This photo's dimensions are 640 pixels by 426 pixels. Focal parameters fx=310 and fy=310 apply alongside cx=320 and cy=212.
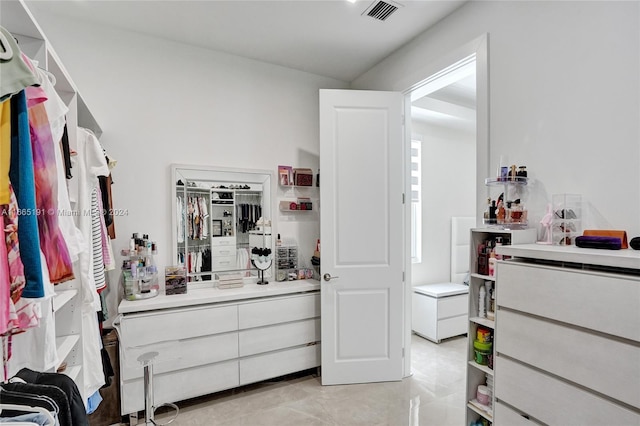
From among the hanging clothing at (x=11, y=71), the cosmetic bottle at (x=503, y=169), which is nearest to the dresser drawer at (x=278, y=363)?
the cosmetic bottle at (x=503, y=169)

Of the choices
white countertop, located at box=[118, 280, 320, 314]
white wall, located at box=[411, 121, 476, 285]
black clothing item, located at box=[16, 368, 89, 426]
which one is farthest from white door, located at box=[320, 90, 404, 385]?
black clothing item, located at box=[16, 368, 89, 426]

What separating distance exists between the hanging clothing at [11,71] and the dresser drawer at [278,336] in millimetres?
2070

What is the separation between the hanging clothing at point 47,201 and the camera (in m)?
0.96

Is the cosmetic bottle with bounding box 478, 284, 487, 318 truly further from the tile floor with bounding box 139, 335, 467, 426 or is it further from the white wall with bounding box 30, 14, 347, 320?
the white wall with bounding box 30, 14, 347, 320

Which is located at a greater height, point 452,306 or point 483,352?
point 483,352

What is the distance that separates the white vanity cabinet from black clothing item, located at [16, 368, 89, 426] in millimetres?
917

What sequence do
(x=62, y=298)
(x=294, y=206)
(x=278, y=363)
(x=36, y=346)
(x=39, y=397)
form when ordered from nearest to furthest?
1. (x=39, y=397)
2. (x=36, y=346)
3. (x=62, y=298)
4. (x=278, y=363)
5. (x=294, y=206)

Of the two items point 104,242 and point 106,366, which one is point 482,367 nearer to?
point 106,366

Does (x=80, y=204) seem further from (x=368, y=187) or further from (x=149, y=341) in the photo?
(x=368, y=187)

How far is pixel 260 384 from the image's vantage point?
2633mm

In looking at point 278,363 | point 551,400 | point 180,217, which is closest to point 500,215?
point 551,400

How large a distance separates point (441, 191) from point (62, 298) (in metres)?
3.99

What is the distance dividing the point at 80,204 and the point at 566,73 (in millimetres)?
2568

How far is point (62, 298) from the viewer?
133 centimetres
